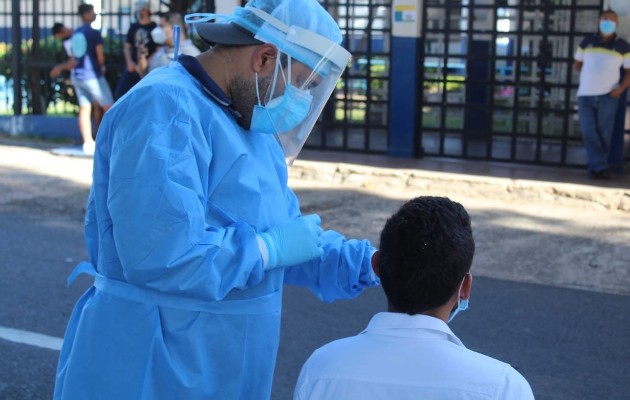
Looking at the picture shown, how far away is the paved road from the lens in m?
5.03

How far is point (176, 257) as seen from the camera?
219cm

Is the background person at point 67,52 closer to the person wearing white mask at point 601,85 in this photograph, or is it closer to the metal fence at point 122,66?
the metal fence at point 122,66

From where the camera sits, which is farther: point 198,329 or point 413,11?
point 413,11

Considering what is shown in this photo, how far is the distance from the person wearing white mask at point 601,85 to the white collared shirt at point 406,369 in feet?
26.3

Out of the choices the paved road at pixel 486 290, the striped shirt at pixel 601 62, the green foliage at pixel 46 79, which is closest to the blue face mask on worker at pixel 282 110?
the paved road at pixel 486 290

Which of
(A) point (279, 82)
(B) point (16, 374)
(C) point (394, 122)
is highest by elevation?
(A) point (279, 82)

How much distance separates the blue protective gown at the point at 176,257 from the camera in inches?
86.4

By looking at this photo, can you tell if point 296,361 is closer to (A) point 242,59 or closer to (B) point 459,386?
(A) point 242,59

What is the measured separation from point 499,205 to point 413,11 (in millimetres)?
2901

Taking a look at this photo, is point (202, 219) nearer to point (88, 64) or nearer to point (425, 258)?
point (425, 258)

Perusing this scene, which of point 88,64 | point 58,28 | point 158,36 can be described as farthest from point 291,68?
point 58,28

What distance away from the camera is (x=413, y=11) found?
1084 centimetres

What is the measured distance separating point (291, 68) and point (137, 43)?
9541 millimetres

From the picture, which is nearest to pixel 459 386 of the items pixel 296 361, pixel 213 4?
pixel 296 361
